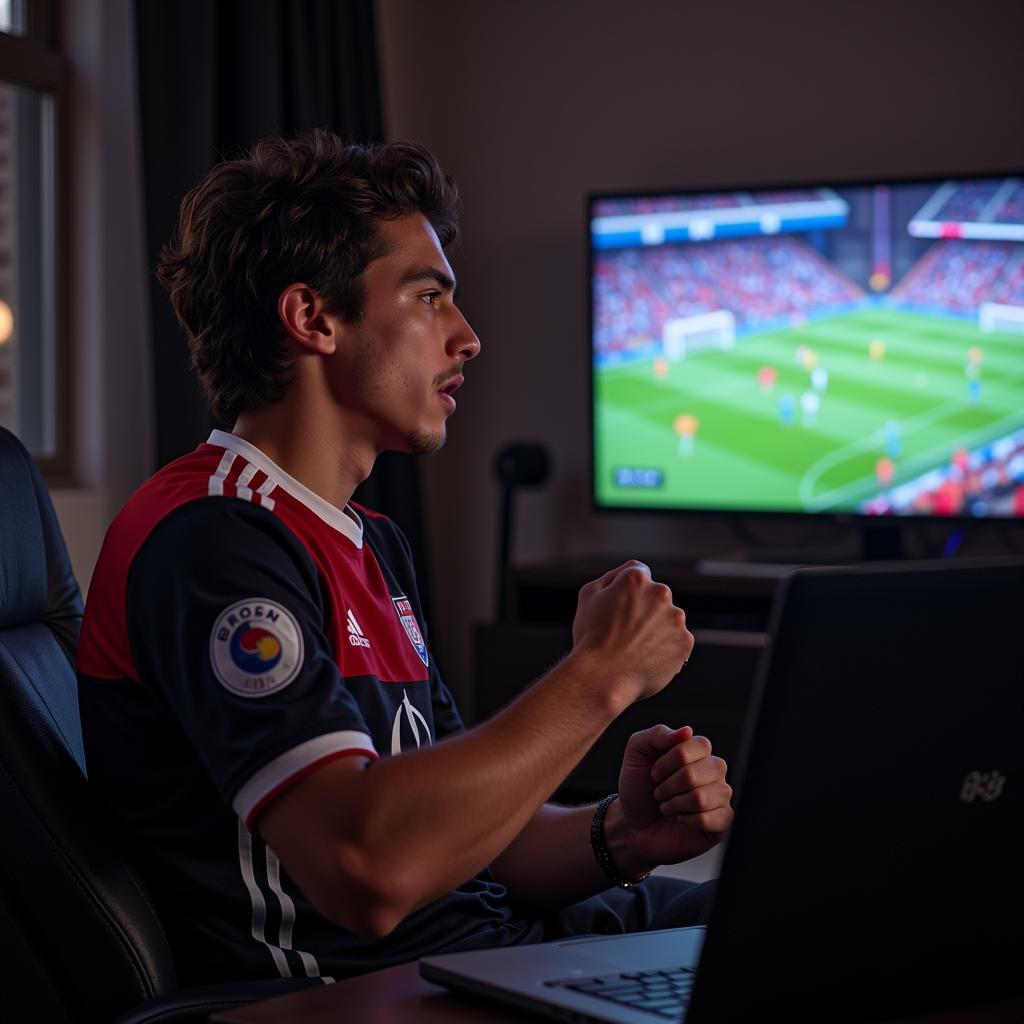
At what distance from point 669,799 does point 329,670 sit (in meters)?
0.37

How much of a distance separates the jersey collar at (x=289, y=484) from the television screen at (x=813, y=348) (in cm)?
233

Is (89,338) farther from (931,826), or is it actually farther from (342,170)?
(931,826)

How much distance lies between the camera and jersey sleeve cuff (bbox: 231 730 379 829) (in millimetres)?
986

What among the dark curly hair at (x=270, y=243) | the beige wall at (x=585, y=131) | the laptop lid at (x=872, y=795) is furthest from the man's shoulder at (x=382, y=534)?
the beige wall at (x=585, y=131)

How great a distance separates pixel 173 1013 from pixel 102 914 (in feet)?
0.51

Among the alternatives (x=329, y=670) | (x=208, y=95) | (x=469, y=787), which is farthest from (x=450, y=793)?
(x=208, y=95)

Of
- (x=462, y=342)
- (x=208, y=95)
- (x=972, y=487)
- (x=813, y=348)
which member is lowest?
(x=972, y=487)

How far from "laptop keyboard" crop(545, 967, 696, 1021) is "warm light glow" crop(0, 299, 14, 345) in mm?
2695

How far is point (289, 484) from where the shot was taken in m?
1.30

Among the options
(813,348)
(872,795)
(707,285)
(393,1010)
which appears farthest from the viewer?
(707,285)

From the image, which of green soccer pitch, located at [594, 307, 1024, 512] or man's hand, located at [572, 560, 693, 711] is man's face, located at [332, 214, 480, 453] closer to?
man's hand, located at [572, 560, 693, 711]

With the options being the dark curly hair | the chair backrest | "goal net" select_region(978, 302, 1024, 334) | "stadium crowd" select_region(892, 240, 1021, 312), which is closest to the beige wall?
"stadium crowd" select_region(892, 240, 1021, 312)

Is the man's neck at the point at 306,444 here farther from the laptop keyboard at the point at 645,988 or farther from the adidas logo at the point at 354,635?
the laptop keyboard at the point at 645,988

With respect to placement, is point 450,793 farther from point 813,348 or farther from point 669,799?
point 813,348
